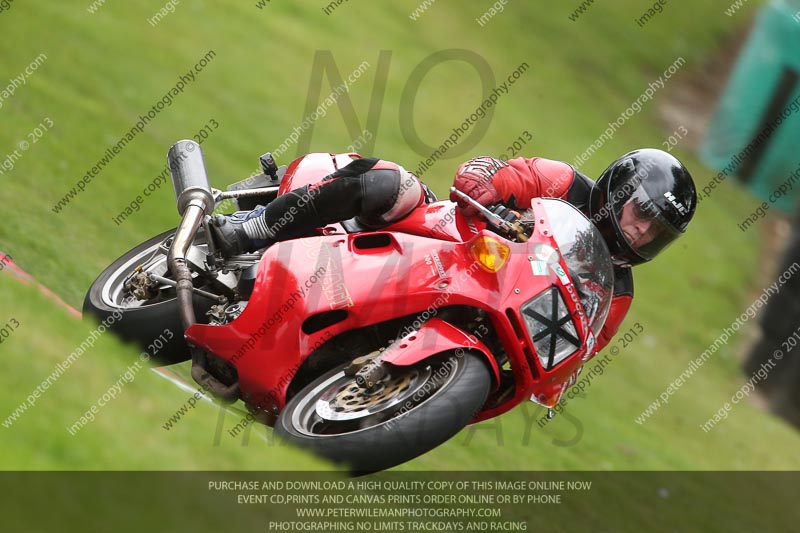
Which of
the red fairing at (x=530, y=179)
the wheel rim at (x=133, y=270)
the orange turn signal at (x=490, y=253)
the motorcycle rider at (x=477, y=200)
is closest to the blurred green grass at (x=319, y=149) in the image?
the wheel rim at (x=133, y=270)

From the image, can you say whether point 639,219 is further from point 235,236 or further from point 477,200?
point 235,236

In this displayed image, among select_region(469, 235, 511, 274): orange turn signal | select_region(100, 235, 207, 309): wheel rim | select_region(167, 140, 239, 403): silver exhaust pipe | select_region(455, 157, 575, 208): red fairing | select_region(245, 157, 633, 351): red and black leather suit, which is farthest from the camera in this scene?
select_region(100, 235, 207, 309): wheel rim

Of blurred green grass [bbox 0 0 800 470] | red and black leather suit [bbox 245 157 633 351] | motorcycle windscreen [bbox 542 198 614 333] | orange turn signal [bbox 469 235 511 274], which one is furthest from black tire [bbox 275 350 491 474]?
red and black leather suit [bbox 245 157 633 351]

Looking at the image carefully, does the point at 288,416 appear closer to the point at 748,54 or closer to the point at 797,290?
the point at 797,290

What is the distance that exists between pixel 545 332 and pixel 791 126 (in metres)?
12.9

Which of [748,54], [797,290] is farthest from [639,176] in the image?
[748,54]

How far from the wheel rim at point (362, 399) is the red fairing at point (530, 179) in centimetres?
134

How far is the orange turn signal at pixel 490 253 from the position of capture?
5199 mm

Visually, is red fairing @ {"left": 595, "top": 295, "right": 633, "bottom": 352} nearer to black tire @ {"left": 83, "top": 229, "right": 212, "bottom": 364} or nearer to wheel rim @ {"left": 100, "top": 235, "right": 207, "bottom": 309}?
black tire @ {"left": 83, "top": 229, "right": 212, "bottom": 364}

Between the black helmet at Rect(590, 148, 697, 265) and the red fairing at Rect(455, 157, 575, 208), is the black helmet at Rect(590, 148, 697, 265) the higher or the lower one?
the higher one

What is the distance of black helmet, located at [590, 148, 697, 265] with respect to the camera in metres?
5.68

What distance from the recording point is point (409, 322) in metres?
5.29

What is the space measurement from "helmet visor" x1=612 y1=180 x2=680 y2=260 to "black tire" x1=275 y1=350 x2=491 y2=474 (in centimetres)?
125

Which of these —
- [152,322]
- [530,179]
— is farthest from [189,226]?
[530,179]
